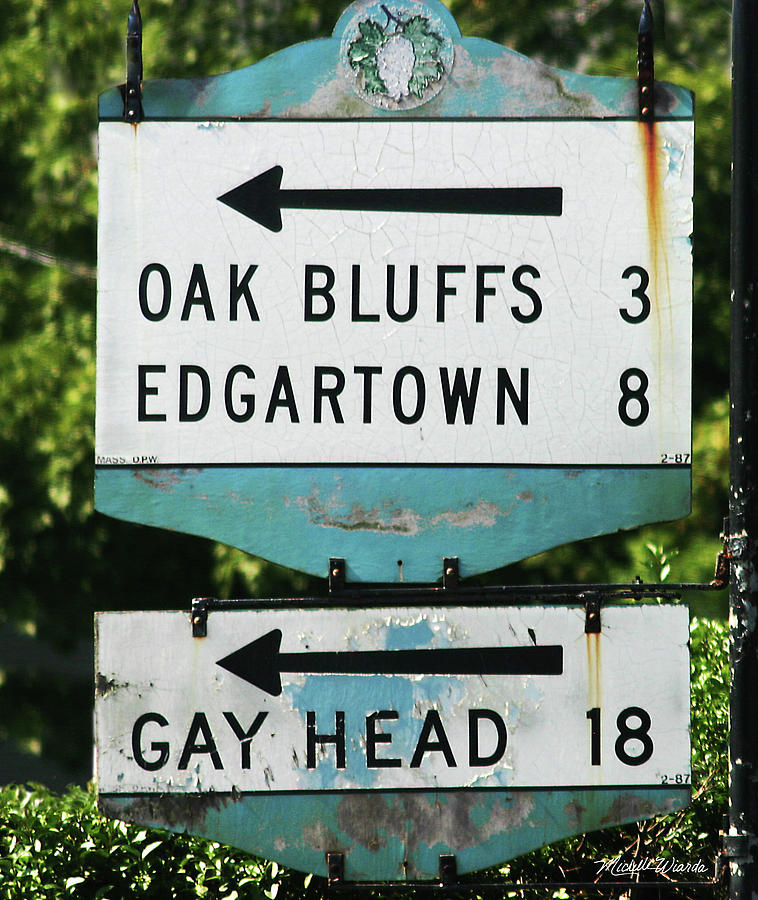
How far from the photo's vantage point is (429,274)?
6.93 feet

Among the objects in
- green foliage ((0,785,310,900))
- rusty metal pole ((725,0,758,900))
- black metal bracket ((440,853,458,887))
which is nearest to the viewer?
rusty metal pole ((725,0,758,900))

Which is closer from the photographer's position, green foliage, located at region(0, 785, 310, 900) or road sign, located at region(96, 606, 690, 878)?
road sign, located at region(96, 606, 690, 878)

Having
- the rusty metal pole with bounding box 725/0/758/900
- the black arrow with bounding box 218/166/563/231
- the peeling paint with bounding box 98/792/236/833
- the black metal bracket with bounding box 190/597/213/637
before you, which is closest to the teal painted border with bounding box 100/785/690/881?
the peeling paint with bounding box 98/792/236/833

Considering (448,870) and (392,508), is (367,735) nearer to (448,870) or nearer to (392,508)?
(448,870)

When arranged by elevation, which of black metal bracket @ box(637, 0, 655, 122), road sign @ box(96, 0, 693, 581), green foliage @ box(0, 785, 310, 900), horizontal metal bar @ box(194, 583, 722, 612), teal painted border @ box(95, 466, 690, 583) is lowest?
green foliage @ box(0, 785, 310, 900)

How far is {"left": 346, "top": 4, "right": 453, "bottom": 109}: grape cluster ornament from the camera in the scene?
6.88ft

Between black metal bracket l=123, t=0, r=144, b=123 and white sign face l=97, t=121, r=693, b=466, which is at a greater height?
black metal bracket l=123, t=0, r=144, b=123

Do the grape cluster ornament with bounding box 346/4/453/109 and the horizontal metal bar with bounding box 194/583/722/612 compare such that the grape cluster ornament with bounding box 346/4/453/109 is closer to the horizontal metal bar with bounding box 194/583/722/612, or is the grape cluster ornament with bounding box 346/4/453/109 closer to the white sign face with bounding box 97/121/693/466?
the white sign face with bounding box 97/121/693/466

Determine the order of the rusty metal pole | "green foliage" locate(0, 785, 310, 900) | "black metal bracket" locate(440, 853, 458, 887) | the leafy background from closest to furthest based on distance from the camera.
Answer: the rusty metal pole, "black metal bracket" locate(440, 853, 458, 887), "green foliage" locate(0, 785, 310, 900), the leafy background

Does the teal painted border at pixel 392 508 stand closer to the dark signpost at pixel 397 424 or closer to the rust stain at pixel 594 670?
the dark signpost at pixel 397 424

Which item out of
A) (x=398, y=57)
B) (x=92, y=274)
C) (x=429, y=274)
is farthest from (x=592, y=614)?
(x=92, y=274)

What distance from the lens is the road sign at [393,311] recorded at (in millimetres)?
2090

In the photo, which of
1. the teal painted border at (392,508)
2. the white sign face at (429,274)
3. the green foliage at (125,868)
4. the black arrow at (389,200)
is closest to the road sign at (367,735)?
the teal painted border at (392,508)

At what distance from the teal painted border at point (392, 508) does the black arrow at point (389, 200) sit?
0.52 metres
